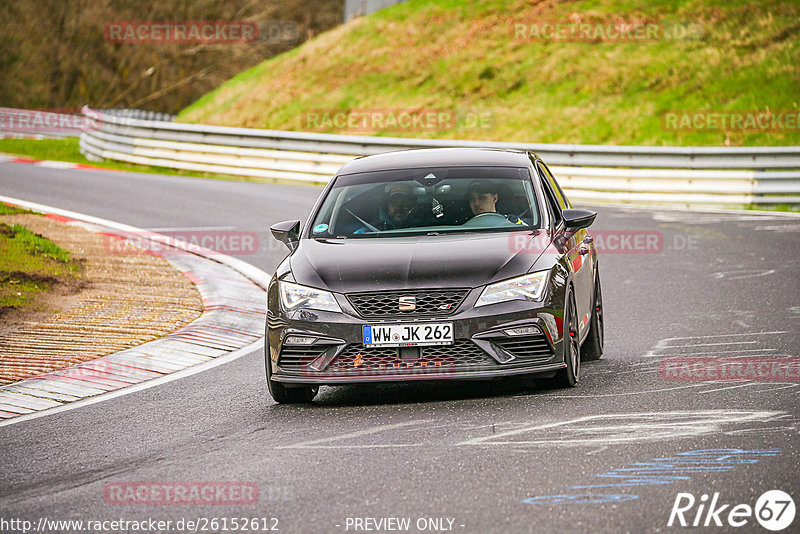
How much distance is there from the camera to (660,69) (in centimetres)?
3198

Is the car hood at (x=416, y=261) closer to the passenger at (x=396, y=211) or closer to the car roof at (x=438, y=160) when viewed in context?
the passenger at (x=396, y=211)

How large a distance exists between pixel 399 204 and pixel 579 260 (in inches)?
54.0

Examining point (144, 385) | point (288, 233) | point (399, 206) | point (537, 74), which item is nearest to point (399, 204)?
point (399, 206)

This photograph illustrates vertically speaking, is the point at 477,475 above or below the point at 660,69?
below

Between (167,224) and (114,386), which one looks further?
(167,224)

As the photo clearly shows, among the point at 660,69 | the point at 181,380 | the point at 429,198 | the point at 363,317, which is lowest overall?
the point at 181,380

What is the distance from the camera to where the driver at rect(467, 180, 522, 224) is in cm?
865

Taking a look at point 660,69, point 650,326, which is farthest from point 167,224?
point 660,69

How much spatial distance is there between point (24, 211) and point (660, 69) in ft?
64.4

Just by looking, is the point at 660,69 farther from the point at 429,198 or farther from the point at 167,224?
the point at 429,198

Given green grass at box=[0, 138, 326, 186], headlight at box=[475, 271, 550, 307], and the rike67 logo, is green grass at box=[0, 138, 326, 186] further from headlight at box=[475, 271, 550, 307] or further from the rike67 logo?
the rike67 logo

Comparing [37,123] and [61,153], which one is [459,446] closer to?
[61,153]

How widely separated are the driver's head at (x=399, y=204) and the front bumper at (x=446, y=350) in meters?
1.39

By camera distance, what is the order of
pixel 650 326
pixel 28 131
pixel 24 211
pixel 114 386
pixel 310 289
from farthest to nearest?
pixel 28 131
pixel 24 211
pixel 650 326
pixel 114 386
pixel 310 289
